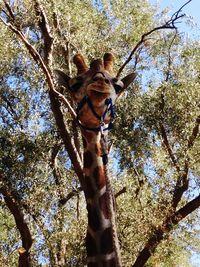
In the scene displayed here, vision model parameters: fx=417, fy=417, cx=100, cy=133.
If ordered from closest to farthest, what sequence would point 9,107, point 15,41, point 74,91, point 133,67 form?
point 74,91, point 15,41, point 9,107, point 133,67

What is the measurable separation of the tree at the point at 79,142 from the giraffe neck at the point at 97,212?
449 cm

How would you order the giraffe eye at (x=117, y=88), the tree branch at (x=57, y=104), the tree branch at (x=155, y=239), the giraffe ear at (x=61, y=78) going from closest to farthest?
the giraffe eye at (x=117, y=88), the giraffe ear at (x=61, y=78), the tree branch at (x=57, y=104), the tree branch at (x=155, y=239)

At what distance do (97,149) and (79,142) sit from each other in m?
6.54

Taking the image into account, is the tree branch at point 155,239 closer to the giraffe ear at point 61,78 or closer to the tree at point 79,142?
the tree at point 79,142

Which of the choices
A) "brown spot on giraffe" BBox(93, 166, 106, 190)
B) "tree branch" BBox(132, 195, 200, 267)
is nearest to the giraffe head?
"brown spot on giraffe" BBox(93, 166, 106, 190)

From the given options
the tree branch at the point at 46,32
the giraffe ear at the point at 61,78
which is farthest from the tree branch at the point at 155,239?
the giraffe ear at the point at 61,78

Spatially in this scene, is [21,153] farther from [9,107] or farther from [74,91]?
[74,91]

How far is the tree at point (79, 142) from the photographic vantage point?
34.2 ft

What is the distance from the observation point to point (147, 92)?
1238 cm

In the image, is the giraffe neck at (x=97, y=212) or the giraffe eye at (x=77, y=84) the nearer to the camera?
the giraffe neck at (x=97, y=212)

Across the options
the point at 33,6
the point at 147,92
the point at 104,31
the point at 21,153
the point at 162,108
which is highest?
the point at 104,31

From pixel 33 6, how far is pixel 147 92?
406cm

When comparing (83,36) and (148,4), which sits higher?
(148,4)

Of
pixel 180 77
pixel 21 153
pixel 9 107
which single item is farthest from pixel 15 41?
pixel 180 77
